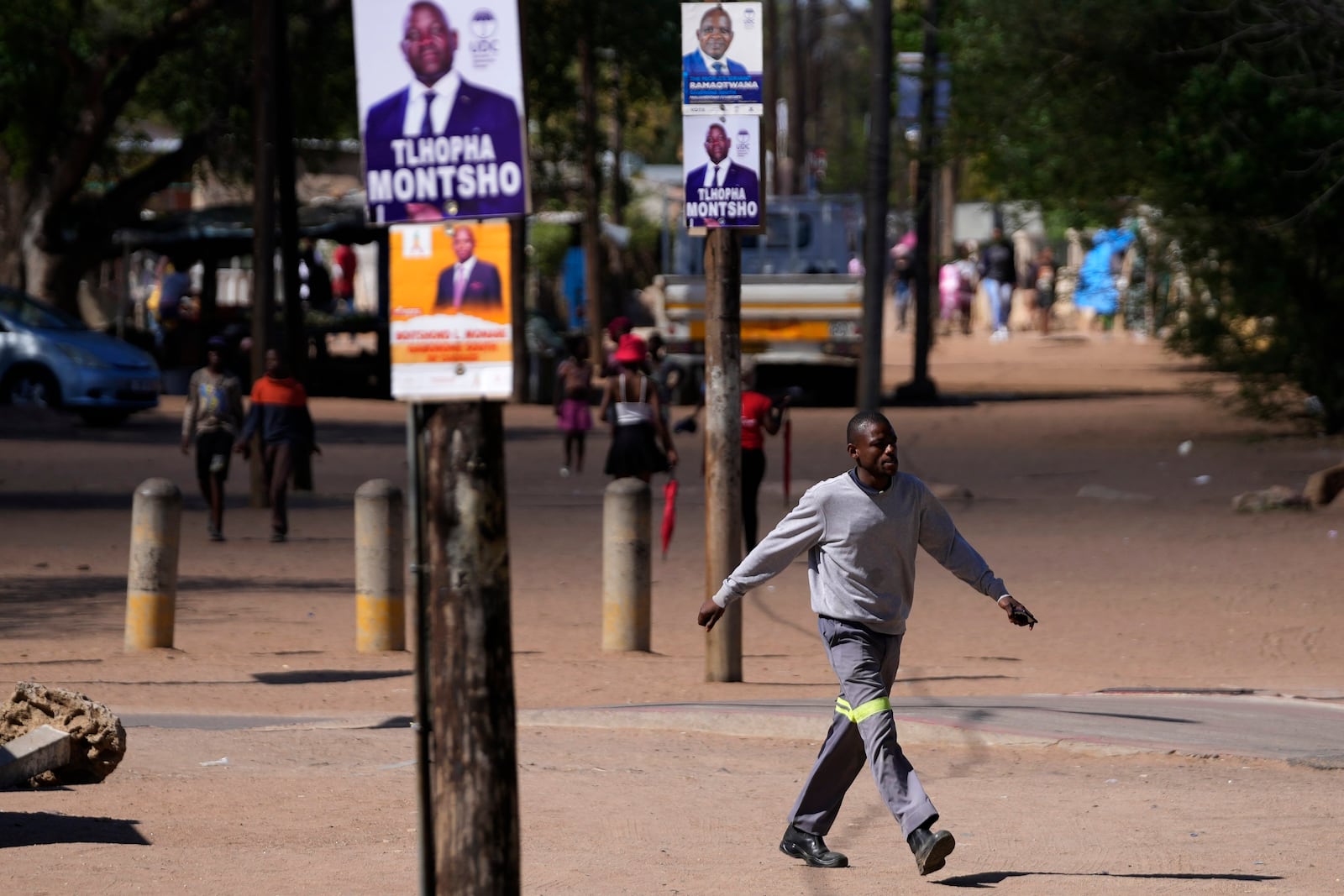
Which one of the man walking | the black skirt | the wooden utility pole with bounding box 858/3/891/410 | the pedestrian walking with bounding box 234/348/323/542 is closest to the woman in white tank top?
the black skirt

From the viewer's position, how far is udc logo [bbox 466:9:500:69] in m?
4.39

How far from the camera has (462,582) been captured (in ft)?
14.7

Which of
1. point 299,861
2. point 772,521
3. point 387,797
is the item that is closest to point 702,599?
point 772,521

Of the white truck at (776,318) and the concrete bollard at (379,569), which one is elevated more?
the white truck at (776,318)

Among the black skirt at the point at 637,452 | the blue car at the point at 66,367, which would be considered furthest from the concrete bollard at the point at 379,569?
the blue car at the point at 66,367

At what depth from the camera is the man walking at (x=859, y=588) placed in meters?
6.39

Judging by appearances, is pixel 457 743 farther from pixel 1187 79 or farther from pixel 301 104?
pixel 301 104

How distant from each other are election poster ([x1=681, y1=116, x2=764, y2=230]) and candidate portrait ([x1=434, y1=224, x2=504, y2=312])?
19.2 ft

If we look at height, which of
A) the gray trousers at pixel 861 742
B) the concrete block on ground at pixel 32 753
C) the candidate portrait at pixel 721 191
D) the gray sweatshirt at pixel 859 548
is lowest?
the concrete block on ground at pixel 32 753

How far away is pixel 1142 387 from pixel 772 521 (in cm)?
1808

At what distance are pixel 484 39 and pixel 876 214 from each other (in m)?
21.8

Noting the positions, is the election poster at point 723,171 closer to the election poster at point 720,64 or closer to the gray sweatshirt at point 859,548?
the election poster at point 720,64

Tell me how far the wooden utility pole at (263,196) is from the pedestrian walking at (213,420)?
2.52 meters

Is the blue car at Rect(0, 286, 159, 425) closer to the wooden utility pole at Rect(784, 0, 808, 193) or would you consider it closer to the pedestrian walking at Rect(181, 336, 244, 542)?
the pedestrian walking at Rect(181, 336, 244, 542)
